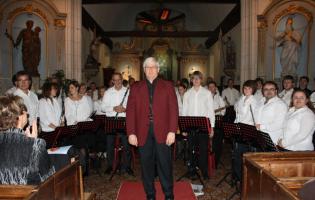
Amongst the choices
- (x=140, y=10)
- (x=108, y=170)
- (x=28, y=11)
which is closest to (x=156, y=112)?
(x=108, y=170)

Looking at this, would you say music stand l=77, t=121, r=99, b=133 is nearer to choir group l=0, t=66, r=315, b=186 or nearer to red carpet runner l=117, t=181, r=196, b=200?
choir group l=0, t=66, r=315, b=186

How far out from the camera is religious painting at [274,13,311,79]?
1073 cm

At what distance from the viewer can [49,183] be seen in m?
2.54

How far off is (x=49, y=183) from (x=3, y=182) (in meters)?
0.47

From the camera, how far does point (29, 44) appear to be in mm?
11641

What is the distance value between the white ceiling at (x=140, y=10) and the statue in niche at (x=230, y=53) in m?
1.46

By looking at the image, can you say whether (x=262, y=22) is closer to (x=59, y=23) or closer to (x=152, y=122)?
(x=59, y=23)

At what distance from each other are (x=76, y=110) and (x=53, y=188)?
13.2 ft

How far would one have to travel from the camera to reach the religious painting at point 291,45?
10.7 metres

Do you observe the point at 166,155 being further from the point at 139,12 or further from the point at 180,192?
the point at 139,12

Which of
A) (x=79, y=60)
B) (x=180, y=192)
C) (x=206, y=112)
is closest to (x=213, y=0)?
(x=79, y=60)

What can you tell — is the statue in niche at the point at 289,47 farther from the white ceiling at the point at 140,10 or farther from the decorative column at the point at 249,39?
the white ceiling at the point at 140,10

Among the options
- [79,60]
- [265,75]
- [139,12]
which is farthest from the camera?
[139,12]

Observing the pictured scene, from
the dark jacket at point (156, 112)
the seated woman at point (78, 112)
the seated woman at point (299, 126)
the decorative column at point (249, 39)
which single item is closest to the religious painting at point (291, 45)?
the decorative column at point (249, 39)
